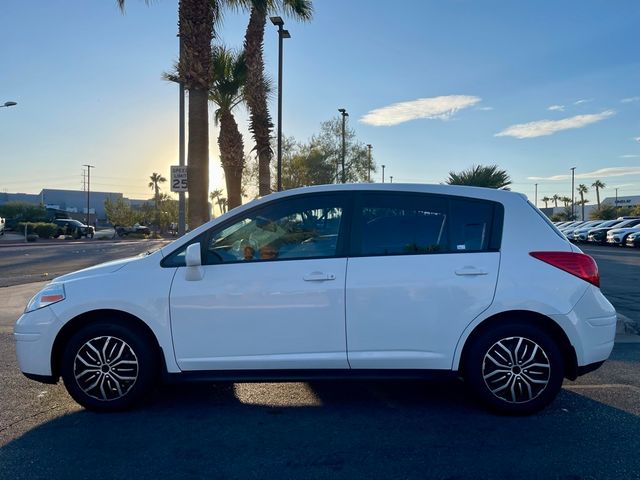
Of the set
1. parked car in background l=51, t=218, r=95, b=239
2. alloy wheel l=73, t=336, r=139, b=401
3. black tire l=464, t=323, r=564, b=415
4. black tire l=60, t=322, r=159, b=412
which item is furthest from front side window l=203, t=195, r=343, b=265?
parked car in background l=51, t=218, r=95, b=239

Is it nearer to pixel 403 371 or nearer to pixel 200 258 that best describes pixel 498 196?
pixel 403 371

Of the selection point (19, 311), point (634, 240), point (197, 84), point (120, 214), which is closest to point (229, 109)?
point (197, 84)

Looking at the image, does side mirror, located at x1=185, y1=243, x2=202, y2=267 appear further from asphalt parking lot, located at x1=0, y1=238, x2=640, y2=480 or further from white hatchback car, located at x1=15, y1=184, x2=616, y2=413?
asphalt parking lot, located at x1=0, y1=238, x2=640, y2=480

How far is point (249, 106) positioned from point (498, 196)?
11922 millimetres

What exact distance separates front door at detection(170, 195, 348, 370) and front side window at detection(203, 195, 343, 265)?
62 millimetres

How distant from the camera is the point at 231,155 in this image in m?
15.1

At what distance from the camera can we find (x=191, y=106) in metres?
10.2

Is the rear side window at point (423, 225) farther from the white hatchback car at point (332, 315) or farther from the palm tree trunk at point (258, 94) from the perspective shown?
the palm tree trunk at point (258, 94)

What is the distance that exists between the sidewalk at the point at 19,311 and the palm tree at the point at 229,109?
539 cm

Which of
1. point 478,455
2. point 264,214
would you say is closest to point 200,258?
point 264,214

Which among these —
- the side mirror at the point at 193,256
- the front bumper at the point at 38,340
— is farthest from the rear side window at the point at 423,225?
the front bumper at the point at 38,340

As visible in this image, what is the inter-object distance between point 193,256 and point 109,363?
3.72 feet

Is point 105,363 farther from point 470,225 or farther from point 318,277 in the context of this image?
point 470,225

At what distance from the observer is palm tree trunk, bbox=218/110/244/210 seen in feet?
49.8
